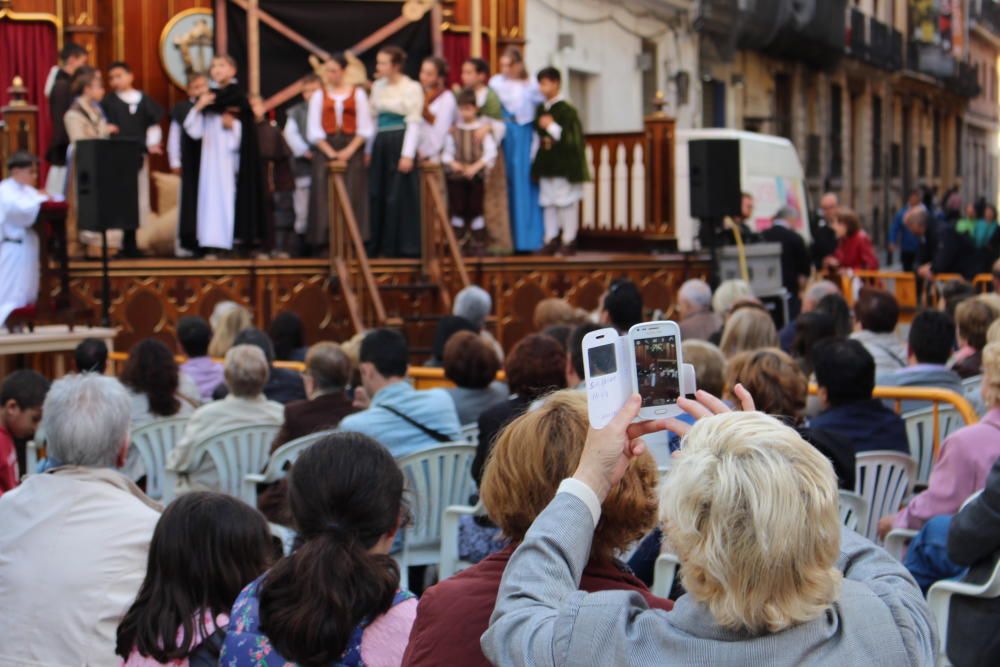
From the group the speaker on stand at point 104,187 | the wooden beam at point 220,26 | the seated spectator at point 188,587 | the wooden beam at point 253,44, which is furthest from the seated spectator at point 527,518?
the wooden beam at point 220,26

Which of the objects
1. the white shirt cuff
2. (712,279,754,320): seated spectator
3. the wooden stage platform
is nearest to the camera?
the white shirt cuff

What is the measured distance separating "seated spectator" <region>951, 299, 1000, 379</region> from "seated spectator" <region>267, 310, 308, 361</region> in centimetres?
371

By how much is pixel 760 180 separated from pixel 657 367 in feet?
53.5

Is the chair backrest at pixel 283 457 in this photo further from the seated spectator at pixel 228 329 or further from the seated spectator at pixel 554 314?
the seated spectator at pixel 554 314

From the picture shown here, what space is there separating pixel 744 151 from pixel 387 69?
607cm

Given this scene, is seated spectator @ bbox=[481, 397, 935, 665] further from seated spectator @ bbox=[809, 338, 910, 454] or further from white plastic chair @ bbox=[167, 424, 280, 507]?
white plastic chair @ bbox=[167, 424, 280, 507]

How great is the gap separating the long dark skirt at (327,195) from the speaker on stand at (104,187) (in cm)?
258

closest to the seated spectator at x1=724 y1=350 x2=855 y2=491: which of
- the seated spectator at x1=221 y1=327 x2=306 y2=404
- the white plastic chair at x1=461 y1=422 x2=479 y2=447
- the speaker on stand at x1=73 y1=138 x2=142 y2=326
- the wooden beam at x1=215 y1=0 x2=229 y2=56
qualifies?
the white plastic chair at x1=461 y1=422 x2=479 y2=447

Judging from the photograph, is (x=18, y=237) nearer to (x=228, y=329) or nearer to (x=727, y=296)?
(x=228, y=329)

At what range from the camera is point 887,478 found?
548 centimetres

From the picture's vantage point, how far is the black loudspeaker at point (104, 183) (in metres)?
10.9

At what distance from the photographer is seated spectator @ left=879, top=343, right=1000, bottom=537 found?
4.61 meters

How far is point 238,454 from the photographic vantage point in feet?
21.0

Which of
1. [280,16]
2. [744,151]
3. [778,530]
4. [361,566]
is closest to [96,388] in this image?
[361,566]
